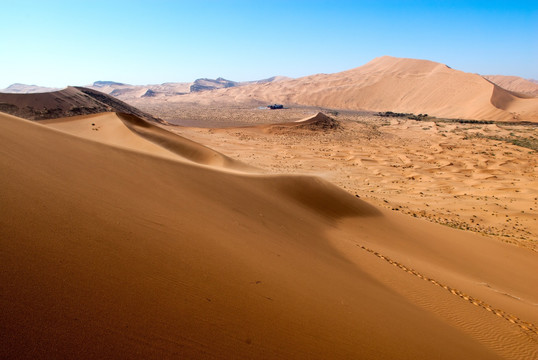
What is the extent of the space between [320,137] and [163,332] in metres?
27.1

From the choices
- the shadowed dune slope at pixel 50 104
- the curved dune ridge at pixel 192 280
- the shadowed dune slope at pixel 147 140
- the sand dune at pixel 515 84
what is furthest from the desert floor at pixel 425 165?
the sand dune at pixel 515 84

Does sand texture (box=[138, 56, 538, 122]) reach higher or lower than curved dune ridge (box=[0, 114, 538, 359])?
higher

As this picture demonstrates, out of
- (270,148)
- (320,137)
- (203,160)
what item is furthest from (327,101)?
(203,160)

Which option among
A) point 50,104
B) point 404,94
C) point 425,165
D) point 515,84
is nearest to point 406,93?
point 404,94

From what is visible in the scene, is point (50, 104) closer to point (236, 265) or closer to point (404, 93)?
point (236, 265)

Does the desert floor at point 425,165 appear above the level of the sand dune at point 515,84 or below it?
below

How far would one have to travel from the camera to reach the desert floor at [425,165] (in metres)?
11.2

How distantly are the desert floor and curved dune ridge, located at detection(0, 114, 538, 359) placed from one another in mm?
4717

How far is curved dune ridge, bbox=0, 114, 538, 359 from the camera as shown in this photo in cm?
201

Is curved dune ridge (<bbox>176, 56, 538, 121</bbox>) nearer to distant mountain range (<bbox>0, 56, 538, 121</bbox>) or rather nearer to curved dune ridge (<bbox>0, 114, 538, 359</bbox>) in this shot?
distant mountain range (<bbox>0, 56, 538, 121</bbox>)

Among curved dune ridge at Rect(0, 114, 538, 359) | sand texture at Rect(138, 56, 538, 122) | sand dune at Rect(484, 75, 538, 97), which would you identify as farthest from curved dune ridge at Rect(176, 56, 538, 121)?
sand dune at Rect(484, 75, 538, 97)

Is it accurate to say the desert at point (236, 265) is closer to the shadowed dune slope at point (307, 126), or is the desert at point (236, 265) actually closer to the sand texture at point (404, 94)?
the shadowed dune slope at point (307, 126)

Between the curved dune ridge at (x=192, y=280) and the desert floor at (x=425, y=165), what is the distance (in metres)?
4.72

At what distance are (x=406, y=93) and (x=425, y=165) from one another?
51022 mm
